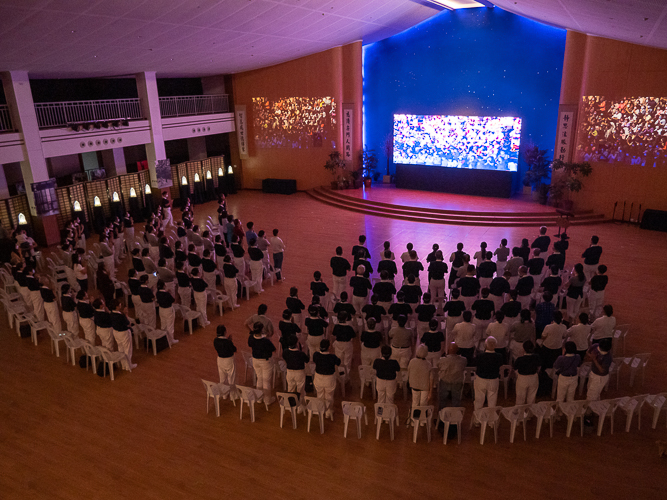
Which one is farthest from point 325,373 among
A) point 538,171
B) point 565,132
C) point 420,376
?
point 565,132

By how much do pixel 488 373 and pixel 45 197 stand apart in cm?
1430

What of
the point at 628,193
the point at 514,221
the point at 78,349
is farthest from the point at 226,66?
the point at 628,193

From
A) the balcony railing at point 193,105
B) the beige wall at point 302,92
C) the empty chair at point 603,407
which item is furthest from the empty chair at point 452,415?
the balcony railing at point 193,105

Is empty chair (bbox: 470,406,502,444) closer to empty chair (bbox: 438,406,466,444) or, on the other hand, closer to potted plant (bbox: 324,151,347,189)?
empty chair (bbox: 438,406,466,444)

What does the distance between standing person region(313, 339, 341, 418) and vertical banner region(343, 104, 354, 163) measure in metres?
15.2

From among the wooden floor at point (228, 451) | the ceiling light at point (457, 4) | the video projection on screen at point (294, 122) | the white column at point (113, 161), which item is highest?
the ceiling light at point (457, 4)

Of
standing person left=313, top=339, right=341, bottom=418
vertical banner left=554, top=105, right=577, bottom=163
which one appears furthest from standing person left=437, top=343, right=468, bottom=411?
vertical banner left=554, top=105, right=577, bottom=163

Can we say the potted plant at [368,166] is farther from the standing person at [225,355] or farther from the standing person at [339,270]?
the standing person at [225,355]

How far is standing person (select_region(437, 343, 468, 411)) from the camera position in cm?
646

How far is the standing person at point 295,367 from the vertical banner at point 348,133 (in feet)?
49.2

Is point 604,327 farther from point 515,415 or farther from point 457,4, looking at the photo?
point 457,4

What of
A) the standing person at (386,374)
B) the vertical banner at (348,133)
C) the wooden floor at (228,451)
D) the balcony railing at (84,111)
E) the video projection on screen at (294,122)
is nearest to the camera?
the wooden floor at (228,451)

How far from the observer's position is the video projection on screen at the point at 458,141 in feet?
61.2

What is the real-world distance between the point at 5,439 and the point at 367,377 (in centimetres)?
508
